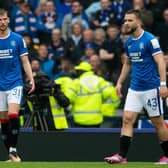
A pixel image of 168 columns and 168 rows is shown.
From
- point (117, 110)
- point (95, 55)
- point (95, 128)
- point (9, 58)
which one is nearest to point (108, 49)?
point (95, 55)

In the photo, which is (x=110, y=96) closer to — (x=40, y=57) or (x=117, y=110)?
(x=117, y=110)

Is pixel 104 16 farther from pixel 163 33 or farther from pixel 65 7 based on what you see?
pixel 163 33

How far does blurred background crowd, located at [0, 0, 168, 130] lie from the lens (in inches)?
579

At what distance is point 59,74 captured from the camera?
16750mm

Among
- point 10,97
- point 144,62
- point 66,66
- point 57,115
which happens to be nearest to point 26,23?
point 66,66

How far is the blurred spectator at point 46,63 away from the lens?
17438mm

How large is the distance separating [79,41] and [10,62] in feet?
21.8

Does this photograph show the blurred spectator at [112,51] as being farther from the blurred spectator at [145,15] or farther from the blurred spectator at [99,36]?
the blurred spectator at [145,15]

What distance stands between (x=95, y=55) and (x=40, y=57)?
187cm

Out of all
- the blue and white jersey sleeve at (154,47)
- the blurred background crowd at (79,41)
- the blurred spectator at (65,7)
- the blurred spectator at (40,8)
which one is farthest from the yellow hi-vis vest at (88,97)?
the blurred spectator at (40,8)

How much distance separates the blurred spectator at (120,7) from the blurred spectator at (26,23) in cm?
202

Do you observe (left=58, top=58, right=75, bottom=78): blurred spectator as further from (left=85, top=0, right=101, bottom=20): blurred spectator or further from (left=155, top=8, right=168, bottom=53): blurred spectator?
(left=85, top=0, right=101, bottom=20): blurred spectator

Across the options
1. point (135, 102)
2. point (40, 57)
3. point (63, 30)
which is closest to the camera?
point (135, 102)

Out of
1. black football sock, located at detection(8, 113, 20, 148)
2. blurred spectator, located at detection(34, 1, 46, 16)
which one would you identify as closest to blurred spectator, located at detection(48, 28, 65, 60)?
blurred spectator, located at detection(34, 1, 46, 16)
